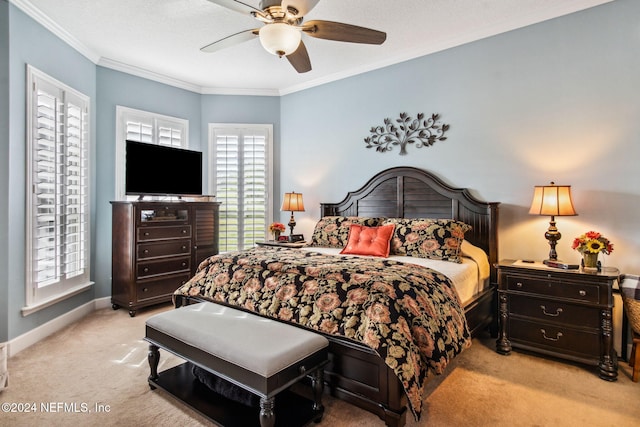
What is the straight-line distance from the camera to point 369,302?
6.76 ft

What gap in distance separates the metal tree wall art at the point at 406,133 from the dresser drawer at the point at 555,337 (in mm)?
2010

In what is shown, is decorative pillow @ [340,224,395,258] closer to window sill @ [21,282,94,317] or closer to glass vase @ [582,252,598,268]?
glass vase @ [582,252,598,268]

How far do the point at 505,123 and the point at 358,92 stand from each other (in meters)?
1.85

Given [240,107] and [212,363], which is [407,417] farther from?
[240,107]

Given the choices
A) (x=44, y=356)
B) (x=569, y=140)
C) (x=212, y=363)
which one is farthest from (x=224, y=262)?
(x=569, y=140)

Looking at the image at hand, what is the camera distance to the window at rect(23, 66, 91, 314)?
3186mm

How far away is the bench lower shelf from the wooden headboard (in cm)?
225

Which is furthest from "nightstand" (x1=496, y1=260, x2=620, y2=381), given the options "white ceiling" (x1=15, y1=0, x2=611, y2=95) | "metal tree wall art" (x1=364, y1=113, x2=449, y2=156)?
"white ceiling" (x1=15, y1=0, x2=611, y2=95)

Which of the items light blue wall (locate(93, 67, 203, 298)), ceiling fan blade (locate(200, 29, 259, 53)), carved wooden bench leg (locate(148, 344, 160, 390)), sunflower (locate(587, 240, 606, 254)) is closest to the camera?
carved wooden bench leg (locate(148, 344, 160, 390))

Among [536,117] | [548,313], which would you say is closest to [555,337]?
[548,313]

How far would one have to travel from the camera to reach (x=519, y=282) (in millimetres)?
2963

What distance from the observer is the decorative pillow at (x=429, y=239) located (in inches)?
126

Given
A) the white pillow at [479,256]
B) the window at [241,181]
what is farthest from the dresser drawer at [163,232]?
the white pillow at [479,256]

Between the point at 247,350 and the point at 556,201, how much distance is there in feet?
8.69
